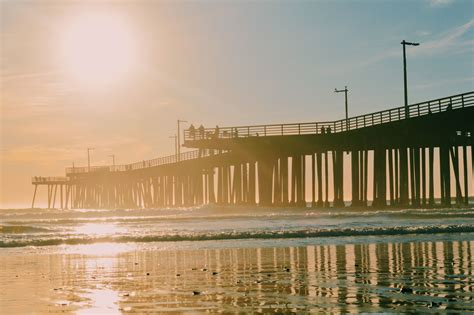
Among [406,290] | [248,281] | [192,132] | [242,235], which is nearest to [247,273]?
[248,281]

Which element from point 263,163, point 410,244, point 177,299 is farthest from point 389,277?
point 263,163

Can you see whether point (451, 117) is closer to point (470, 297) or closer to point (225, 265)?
point (225, 265)

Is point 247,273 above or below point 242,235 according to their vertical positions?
below

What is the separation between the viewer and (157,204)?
298 ft

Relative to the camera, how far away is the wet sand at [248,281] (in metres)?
10.2

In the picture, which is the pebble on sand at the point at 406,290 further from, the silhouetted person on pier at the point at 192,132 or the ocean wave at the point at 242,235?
the silhouetted person on pier at the point at 192,132

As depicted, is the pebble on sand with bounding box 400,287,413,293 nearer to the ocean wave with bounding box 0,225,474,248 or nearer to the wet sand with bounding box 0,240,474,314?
the wet sand with bounding box 0,240,474,314

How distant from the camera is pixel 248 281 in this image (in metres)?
12.8

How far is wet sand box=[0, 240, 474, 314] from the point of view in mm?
10234

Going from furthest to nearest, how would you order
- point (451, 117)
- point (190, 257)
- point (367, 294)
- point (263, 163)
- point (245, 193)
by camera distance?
point (245, 193)
point (263, 163)
point (451, 117)
point (190, 257)
point (367, 294)

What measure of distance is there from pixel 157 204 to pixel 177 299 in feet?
263

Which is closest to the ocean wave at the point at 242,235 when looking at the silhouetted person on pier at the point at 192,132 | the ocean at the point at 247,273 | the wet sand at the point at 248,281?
the ocean at the point at 247,273

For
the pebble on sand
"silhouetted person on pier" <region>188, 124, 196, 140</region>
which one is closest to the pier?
"silhouetted person on pier" <region>188, 124, 196, 140</region>

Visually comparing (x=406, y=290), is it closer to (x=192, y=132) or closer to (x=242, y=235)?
(x=242, y=235)
